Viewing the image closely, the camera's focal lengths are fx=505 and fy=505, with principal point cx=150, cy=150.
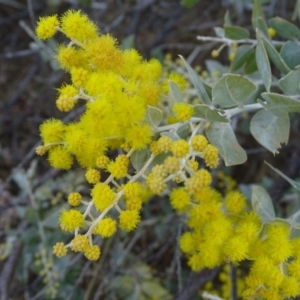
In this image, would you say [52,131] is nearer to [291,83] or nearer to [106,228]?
[106,228]

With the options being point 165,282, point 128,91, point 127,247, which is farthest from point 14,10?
point 128,91

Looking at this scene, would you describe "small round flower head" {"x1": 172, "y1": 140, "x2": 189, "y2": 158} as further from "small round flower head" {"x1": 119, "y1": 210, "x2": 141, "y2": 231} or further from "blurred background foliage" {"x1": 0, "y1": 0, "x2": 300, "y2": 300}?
"blurred background foliage" {"x1": 0, "y1": 0, "x2": 300, "y2": 300}

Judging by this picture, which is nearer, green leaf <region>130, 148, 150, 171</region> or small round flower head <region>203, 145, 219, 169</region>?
small round flower head <region>203, 145, 219, 169</region>

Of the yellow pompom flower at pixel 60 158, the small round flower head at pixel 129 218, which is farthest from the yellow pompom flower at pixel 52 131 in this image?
the small round flower head at pixel 129 218

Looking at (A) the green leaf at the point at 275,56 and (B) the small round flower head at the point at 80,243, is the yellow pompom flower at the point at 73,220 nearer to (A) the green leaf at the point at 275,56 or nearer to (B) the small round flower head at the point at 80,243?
(B) the small round flower head at the point at 80,243

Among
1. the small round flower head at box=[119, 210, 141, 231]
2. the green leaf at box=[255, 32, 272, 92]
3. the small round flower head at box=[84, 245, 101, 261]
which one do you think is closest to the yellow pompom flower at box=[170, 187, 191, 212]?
the small round flower head at box=[119, 210, 141, 231]

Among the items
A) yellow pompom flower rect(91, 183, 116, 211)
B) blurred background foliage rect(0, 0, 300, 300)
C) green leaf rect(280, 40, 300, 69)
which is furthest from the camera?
blurred background foliage rect(0, 0, 300, 300)

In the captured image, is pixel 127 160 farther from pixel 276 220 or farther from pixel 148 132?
pixel 276 220
